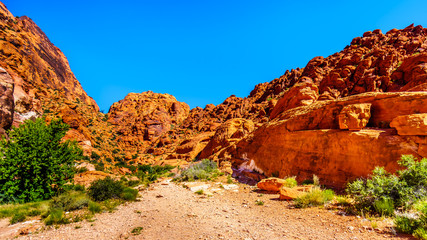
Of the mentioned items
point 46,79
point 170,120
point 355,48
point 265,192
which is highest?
point 46,79

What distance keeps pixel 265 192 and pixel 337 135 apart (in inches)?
201

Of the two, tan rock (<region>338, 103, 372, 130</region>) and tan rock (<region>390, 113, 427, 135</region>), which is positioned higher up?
tan rock (<region>338, 103, 372, 130</region>)

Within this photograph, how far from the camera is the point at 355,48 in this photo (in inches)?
1640

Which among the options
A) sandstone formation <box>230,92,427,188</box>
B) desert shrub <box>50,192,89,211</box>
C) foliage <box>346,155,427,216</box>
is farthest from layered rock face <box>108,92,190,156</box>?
foliage <box>346,155,427,216</box>

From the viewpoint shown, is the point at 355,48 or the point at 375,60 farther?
the point at 355,48

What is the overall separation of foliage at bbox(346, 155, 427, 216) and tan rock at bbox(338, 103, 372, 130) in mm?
3744

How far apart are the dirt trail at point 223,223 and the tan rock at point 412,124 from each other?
518 cm

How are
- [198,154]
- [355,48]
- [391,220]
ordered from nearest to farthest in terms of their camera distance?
[391,220]
[198,154]
[355,48]

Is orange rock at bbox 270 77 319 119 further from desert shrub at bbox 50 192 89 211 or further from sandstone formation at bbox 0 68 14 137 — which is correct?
sandstone formation at bbox 0 68 14 137

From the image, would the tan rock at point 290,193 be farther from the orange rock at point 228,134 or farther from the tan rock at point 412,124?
the orange rock at point 228,134

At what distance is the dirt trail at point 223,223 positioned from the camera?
4.72m

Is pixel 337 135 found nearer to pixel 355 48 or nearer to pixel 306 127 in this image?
pixel 306 127

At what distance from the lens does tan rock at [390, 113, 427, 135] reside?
7137mm

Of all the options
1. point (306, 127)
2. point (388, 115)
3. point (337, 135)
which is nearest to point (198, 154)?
point (306, 127)
